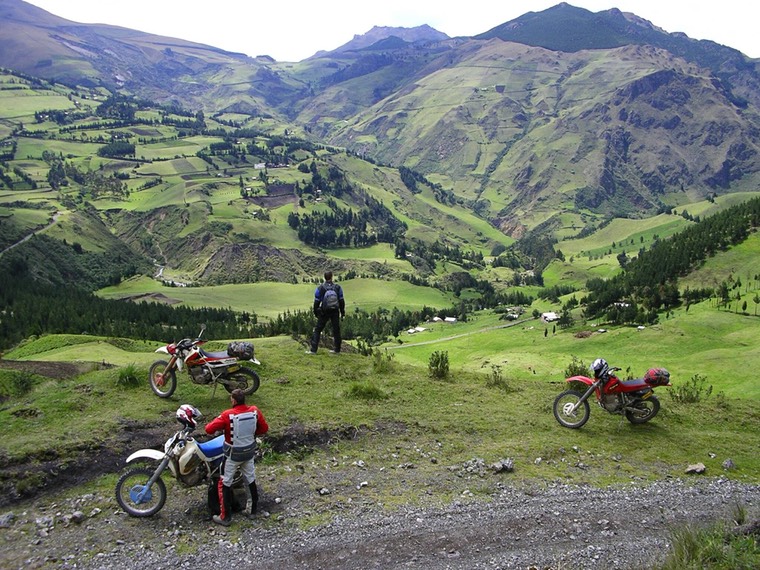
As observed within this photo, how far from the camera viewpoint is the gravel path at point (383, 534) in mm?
8789

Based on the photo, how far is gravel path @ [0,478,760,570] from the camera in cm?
879

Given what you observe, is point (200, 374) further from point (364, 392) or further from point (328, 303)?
point (328, 303)

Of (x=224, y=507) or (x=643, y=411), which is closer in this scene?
(x=224, y=507)

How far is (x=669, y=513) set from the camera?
1046 centimetres

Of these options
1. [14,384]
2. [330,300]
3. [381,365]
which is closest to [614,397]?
[381,365]

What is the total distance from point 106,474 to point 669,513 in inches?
481

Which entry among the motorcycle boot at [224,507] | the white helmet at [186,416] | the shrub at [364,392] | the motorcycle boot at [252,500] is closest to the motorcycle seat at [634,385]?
the shrub at [364,392]

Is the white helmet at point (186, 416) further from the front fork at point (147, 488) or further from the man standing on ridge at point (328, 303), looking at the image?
the man standing on ridge at point (328, 303)

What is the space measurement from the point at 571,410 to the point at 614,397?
1381 mm

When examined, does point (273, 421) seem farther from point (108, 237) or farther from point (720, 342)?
point (108, 237)

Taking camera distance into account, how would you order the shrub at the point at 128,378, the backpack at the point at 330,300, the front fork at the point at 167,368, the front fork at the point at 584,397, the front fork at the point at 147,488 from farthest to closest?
the backpack at the point at 330,300 → the shrub at the point at 128,378 → the front fork at the point at 167,368 → the front fork at the point at 584,397 → the front fork at the point at 147,488

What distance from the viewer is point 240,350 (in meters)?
15.4

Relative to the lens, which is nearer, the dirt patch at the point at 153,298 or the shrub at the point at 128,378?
the shrub at the point at 128,378

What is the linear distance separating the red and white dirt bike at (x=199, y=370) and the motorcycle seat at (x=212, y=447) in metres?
4.60
